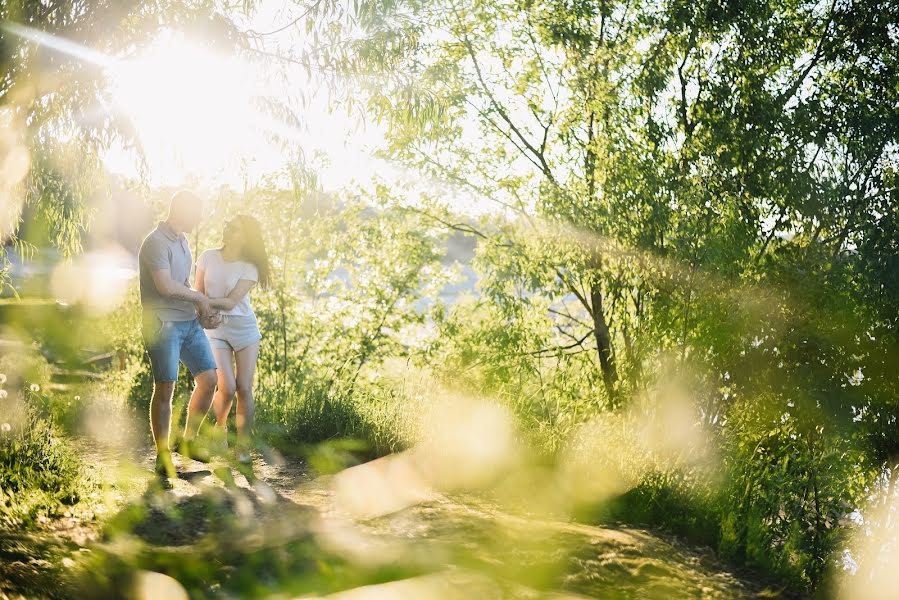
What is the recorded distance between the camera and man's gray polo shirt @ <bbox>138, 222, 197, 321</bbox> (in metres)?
4.65

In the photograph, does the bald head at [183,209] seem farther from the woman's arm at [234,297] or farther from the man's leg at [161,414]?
the man's leg at [161,414]

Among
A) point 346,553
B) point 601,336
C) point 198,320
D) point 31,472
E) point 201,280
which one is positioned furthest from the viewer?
point 601,336

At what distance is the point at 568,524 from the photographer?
421cm

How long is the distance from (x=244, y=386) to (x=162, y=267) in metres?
1.13

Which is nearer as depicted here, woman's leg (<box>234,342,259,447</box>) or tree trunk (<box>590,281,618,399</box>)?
woman's leg (<box>234,342,259,447</box>)

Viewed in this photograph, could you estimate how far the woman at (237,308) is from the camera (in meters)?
5.36

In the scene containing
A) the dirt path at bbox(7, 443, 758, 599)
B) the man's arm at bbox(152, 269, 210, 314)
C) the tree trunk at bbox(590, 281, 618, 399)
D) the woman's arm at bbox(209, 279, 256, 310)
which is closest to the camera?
the dirt path at bbox(7, 443, 758, 599)

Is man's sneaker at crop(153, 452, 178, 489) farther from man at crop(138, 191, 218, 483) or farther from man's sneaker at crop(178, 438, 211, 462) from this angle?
man's sneaker at crop(178, 438, 211, 462)

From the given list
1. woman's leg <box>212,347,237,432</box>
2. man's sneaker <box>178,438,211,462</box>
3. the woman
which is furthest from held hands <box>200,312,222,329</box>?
man's sneaker <box>178,438,211,462</box>

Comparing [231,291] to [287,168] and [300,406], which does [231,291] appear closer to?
[287,168]

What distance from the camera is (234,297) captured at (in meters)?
5.27

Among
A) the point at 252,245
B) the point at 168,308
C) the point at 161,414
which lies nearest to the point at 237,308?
the point at 252,245

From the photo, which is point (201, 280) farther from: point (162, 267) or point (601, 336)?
point (601, 336)

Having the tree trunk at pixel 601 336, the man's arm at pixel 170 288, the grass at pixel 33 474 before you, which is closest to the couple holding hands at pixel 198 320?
the man's arm at pixel 170 288
